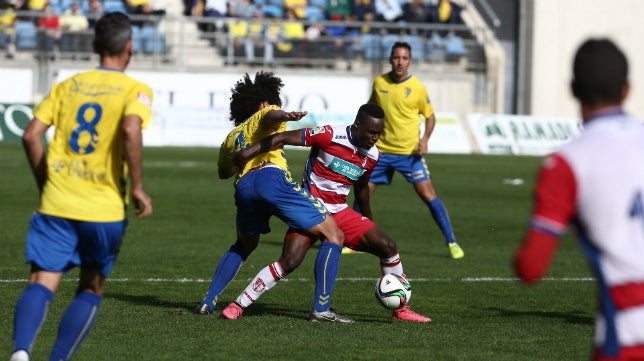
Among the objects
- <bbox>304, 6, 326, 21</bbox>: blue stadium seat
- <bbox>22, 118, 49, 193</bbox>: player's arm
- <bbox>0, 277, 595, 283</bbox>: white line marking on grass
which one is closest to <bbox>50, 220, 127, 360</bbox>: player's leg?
<bbox>22, 118, 49, 193</bbox>: player's arm

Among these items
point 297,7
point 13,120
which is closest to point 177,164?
point 13,120

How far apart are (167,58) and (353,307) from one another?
25.5 metres

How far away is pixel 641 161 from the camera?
390 cm

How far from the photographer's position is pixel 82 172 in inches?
232

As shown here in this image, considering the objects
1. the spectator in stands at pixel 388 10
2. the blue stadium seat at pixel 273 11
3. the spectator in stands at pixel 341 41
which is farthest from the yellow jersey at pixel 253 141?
the spectator in stands at pixel 388 10

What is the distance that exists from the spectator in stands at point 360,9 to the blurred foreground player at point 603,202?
33.0 meters

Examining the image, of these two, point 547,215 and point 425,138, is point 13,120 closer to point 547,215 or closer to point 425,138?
point 425,138

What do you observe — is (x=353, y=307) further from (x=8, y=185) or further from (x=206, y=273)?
(x=8, y=185)

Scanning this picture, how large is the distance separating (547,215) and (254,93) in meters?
5.34

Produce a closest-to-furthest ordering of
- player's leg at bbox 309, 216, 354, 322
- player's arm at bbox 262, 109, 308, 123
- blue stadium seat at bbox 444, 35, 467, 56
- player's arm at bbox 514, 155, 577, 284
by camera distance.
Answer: player's arm at bbox 514, 155, 577, 284, player's arm at bbox 262, 109, 308, 123, player's leg at bbox 309, 216, 354, 322, blue stadium seat at bbox 444, 35, 467, 56

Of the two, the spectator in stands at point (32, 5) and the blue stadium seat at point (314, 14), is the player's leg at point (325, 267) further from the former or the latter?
the blue stadium seat at point (314, 14)

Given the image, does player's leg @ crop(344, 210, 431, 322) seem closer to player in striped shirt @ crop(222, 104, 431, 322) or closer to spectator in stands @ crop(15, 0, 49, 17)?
player in striped shirt @ crop(222, 104, 431, 322)

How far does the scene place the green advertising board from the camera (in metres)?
30.3

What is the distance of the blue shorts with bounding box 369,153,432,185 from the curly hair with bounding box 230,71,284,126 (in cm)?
477
